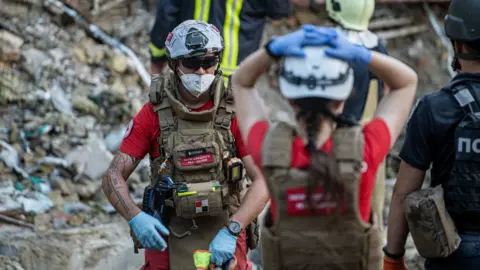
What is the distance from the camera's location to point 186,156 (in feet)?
15.1

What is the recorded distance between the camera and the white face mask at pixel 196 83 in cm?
468

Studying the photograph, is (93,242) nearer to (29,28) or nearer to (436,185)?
(29,28)

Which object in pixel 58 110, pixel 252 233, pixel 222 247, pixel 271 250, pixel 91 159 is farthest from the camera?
pixel 58 110

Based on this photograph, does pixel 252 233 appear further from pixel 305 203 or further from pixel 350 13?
pixel 350 13

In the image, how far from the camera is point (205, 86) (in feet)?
15.4

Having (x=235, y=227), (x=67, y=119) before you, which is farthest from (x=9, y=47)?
(x=235, y=227)

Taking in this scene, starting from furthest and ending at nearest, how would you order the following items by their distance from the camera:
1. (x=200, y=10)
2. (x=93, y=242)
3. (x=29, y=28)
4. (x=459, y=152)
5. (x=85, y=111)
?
(x=29, y=28) → (x=85, y=111) → (x=93, y=242) → (x=200, y=10) → (x=459, y=152)

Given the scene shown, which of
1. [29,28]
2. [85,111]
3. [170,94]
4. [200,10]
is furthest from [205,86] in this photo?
[29,28]

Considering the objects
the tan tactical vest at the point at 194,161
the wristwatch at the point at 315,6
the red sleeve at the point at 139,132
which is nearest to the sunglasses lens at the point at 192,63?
the tan tactical vest at the point at 194,161

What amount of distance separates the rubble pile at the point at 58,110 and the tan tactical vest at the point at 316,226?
4199 millimetres

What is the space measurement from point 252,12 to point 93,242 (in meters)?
2.21

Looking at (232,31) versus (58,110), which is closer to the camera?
(232,31)

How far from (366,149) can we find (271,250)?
0.55 metres

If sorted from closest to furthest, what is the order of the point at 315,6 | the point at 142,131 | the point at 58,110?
the point at 142,131
the point at 58,110
the point at 315,6
